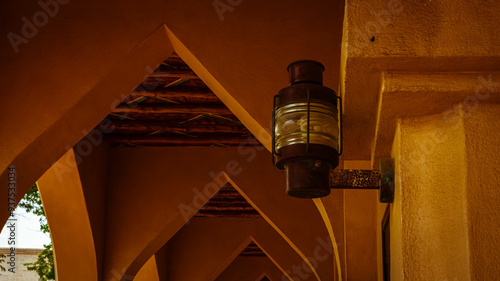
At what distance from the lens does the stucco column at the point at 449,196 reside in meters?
1.57

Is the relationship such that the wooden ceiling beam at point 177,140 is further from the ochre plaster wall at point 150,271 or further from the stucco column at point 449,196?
the stucco column at point 449,196

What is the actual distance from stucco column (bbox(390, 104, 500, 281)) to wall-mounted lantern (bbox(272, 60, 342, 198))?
206mm

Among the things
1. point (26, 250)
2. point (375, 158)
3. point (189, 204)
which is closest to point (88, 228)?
point (189, 204)

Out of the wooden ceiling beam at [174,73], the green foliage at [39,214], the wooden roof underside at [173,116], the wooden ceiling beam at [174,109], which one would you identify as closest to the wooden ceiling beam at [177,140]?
the wooden roof underside at [173,116]

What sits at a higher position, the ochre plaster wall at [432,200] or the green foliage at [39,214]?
the green foliage at [39,214]

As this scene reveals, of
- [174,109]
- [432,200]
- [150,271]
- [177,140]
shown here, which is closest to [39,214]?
[150,271]

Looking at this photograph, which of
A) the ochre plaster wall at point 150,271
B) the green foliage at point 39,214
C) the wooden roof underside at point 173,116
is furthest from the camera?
the ochre plaster wall at point 150,271

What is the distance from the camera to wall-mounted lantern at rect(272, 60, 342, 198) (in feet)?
5.97

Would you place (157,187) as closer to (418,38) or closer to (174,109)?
(174,109)

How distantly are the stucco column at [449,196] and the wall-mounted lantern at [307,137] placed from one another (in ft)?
0.67

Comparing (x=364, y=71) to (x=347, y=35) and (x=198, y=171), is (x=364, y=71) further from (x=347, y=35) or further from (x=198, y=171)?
(x=198, y=171)

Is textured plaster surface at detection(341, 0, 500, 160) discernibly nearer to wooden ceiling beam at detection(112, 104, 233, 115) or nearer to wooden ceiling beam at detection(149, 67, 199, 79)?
wooden ceiling beam at detection(149, 67, 199, 79)

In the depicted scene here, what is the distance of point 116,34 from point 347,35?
3.08m

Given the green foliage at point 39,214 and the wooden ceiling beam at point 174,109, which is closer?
the wooden ceiling beam at point 174,109
